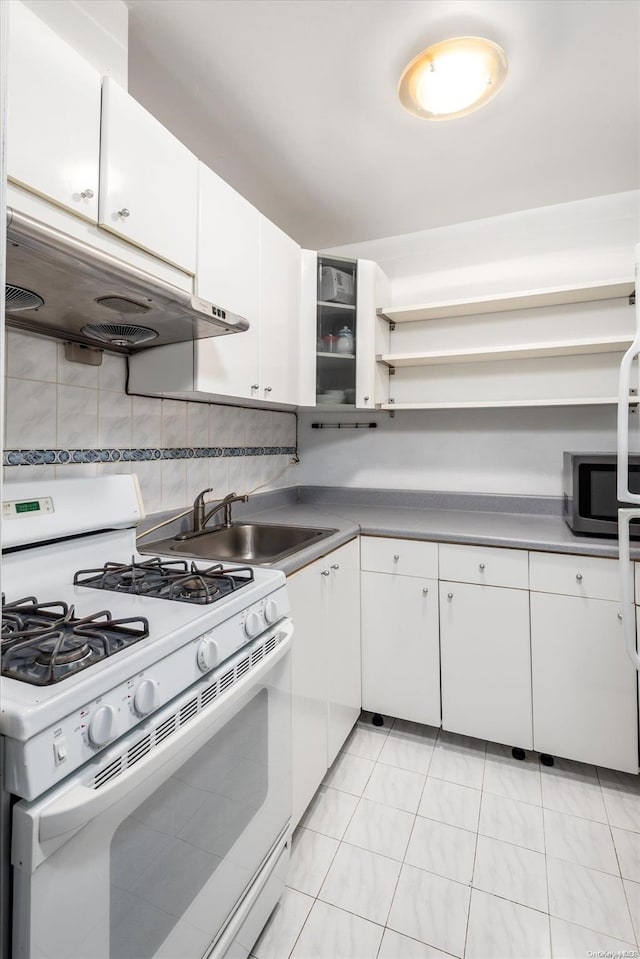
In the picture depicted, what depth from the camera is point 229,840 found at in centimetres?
102

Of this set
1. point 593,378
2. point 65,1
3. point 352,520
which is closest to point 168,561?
point 352,520

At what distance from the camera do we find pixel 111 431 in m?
1.58

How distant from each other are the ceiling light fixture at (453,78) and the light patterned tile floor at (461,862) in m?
2.37

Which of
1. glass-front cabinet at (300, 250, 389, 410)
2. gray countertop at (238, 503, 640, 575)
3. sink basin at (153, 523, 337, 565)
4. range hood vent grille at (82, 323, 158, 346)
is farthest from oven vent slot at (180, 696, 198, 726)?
glass-front cabinet at (300, 250, 389, 410)

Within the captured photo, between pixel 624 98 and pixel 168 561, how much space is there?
7.08 feet

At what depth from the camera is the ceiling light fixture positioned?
137cm

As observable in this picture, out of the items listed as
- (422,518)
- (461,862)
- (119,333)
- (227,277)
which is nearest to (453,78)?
(227,277)

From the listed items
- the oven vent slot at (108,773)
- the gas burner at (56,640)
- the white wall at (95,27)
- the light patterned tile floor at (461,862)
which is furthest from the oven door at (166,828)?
the white wall at (95,27)

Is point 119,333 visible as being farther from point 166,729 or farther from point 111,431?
point 166,729

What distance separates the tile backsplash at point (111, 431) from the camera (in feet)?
4.26

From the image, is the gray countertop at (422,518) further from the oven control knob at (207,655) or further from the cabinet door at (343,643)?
the oven control knob at (207,655)

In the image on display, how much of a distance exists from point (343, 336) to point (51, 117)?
1457 mm

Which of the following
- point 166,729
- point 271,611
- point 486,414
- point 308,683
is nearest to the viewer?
point 166,729

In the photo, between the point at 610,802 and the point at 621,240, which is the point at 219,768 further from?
the point at 621,240
